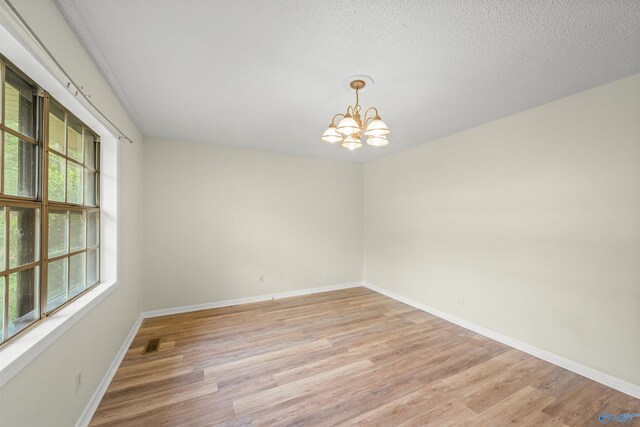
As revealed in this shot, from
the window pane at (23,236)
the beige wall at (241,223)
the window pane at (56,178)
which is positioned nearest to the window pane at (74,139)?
the window pane at (56,178)

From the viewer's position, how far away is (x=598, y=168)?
7.06 feet

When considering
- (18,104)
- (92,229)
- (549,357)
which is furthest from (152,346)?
(549,357)

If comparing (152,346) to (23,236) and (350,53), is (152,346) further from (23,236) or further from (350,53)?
(350,53)

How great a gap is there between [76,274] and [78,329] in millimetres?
515

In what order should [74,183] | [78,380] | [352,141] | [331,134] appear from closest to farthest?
1. [78,380]
2. [74,183]
3. [331,134]
4. [352,141]

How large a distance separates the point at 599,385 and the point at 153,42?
4290mm

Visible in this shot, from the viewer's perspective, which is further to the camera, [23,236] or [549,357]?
[549,357]

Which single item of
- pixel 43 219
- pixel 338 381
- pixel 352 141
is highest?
pixel 352 141

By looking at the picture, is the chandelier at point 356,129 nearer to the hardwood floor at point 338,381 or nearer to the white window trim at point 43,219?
the white window trim at point 43,219

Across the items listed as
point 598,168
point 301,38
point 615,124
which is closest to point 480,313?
point 598,168

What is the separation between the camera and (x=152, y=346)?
2631mm

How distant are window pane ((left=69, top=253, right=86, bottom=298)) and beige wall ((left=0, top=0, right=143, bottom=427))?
0.21m

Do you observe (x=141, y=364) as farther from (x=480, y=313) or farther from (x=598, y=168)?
(x=598, y=168)

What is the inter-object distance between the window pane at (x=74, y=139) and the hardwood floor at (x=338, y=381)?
1833mm
